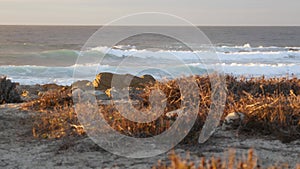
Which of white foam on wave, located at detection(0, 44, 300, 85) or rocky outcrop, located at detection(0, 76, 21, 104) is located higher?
white foam on wave, located at detection(0, 44, 300, 85)

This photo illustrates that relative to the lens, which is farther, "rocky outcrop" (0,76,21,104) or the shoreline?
"rocky outcrop" (0,76,21,104)

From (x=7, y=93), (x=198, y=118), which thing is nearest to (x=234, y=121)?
(x=198, y=118)

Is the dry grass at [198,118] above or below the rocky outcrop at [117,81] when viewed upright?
below

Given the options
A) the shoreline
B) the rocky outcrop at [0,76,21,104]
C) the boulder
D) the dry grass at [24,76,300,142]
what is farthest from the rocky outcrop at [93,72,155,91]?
the boulder

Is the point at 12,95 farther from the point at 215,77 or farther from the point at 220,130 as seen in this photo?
the point at 220,130

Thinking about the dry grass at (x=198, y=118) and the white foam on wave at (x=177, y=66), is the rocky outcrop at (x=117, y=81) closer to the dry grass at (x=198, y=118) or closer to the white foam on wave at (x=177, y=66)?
the dry grass at (x=198, y=118)

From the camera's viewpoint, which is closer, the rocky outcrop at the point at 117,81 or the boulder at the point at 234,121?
the boulder at the point at 234,121

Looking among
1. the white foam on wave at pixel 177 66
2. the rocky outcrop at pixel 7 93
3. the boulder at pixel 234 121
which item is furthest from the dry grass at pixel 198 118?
the white foam on wave at pixel 177 66

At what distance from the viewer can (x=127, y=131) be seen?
18.6 ft

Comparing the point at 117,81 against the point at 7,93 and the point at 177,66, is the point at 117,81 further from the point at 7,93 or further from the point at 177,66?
the point at 177,66

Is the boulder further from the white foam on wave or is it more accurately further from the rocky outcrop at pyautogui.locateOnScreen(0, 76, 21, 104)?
the white foam on wave

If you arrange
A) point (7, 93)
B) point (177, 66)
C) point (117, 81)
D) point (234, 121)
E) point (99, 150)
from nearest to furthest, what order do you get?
point (99, 150)
point (234, 121)
point (7, 93)
point (117, 81)
point (177, 66)

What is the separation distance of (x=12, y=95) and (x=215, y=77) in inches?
166

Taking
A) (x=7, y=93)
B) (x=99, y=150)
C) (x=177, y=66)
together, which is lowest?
(x=99, y=150)
